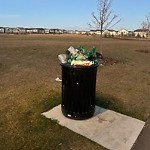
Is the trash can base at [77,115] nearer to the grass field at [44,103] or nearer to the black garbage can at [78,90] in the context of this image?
the black garbage can at [78,90]

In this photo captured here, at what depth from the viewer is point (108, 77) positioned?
816 cm

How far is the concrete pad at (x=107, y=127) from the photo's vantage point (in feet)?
11.8

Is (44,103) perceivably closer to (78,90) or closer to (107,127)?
(78,90)

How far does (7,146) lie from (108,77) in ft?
17.9

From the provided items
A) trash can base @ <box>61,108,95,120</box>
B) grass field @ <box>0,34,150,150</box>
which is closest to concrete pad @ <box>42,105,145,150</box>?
trash can base @ <box>61,108,95,120</box>

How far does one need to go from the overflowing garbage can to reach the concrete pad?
0.17 meters

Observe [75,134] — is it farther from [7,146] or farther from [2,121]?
[2,121]

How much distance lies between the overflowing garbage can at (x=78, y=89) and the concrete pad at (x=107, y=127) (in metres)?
0.17

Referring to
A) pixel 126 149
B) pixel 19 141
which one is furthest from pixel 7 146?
pixel 126 149

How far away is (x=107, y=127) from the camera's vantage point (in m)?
4.02

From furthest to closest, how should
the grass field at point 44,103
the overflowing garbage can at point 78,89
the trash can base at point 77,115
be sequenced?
the trash can base at point 77,115 → the overflowing garbage can at point 78,89 → the grass field at point 44,103

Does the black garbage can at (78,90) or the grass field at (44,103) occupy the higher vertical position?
the black garbage can at (78,90)

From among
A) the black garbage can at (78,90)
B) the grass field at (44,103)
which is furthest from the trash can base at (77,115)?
the grass field at (44,103)

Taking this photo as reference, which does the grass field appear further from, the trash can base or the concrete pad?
the trash can base
